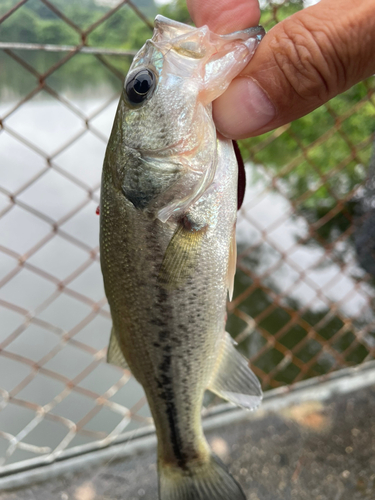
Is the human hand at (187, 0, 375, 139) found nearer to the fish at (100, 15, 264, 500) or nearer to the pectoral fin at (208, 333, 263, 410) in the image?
the fish at (100, 15, 264, 500)

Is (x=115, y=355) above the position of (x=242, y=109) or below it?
below

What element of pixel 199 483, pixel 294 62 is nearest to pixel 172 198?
pixel 294 62


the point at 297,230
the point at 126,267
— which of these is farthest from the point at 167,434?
the point at 297,230

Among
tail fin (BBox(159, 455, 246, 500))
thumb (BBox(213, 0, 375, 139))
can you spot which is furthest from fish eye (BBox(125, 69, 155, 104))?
tail fin (BBox(159, 455, 246, 500))

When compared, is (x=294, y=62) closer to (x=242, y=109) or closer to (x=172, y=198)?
(x=242, y=109)

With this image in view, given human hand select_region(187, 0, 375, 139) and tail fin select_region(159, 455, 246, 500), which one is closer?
human hand select_region(187, 0, 375, 139)

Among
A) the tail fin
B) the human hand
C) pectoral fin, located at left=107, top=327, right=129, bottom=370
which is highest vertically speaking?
the human hand
